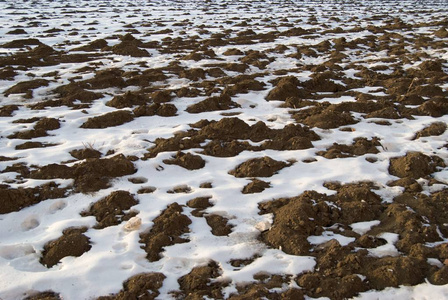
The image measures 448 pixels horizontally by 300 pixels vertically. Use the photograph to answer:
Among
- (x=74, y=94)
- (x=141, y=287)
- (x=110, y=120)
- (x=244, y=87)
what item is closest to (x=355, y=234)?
(x=141, y=287)

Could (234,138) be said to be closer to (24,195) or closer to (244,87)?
(244,87)

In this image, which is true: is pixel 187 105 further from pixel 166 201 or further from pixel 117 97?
pixel 166 201

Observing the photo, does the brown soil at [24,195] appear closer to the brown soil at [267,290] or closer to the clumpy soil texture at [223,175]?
the clumpy soil texture at [223,175]

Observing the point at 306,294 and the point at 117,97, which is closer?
the point at 306,294

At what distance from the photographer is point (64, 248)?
3566 millimetres

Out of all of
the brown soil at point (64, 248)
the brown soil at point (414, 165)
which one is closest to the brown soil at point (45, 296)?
the brown soil at point (64, 248)

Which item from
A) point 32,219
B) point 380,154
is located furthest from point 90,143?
point 380,154

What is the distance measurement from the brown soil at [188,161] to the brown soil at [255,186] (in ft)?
2.57

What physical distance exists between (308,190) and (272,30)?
35.5 feet

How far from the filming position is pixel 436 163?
4.88m

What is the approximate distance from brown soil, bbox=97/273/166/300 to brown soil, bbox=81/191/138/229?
89 centimetres

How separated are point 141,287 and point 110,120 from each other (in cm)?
375

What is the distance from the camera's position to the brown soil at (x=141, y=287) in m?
3.06

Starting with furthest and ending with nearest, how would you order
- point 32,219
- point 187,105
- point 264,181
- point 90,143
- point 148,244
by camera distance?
point 187,105
point 90,143
point 264,181
point 32,219
point 148,244
